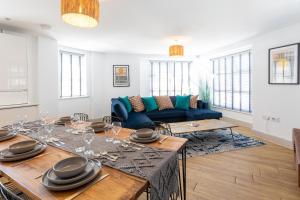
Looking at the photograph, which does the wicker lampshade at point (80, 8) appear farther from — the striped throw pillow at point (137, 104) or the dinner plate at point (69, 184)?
the striped throw pillow at point (137, 104)

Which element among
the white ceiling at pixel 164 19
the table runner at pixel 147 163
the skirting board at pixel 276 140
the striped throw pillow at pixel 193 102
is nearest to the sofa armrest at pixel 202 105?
the striped throw pillow at pixel 193 102

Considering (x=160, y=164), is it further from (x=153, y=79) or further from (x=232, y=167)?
(x=153, y=79)

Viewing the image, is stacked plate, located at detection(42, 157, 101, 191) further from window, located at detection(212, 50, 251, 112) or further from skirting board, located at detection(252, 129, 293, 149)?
window, located at detection(212, 50, 251, 112)

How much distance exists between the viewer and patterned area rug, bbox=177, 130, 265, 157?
11.0ft

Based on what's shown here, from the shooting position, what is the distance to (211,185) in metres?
2.23

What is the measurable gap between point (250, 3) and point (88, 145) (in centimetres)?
286

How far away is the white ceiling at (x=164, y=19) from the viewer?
2.59m

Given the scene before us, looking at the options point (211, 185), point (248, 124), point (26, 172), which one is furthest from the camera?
point (248, 124)

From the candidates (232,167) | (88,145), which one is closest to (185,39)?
(232,167)

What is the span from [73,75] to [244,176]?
17.1ft

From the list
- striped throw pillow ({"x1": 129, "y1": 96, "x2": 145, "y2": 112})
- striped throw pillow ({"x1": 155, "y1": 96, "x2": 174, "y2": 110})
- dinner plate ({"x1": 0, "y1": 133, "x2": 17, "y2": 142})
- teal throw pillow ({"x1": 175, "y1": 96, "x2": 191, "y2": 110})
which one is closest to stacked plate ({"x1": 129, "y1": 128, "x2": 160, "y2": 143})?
dinner plate ({"x1": 0, "y1": 133, "x2": 17, "y2": 142})

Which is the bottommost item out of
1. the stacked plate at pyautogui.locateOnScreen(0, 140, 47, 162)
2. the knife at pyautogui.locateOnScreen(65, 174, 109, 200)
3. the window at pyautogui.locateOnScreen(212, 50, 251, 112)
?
the knife at pyautogui.locateOnScreen(65, 174, 109, 200)

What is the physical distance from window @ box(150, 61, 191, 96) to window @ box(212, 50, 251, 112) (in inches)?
46.1

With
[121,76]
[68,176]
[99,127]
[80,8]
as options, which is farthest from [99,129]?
[121,76]
